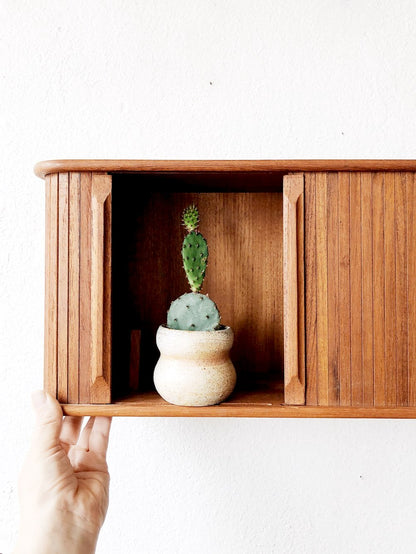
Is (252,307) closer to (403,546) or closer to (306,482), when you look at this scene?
Answer: (306,482)

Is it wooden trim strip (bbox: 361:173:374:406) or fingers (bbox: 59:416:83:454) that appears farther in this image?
fingers (bbox: 59:416:83:454)

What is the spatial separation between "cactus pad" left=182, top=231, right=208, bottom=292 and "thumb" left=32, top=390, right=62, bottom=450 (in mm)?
249

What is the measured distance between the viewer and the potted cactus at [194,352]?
0.62 meters

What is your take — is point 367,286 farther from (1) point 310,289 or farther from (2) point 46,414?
(2) point 46,414

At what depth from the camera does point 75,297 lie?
622 mm

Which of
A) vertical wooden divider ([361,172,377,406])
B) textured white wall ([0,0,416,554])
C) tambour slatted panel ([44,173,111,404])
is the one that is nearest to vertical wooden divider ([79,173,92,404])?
tambour slatted panel ([44,173,111,404])

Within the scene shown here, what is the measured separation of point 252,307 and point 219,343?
172 millimetres

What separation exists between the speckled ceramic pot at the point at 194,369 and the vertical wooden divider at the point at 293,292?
0.09 meters

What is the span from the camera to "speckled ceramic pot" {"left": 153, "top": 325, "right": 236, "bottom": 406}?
62 cm

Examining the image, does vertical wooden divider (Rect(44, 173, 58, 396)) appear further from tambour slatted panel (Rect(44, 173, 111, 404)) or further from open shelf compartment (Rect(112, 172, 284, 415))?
open shelf compartment (Rect(112, 172, 284, 415))
